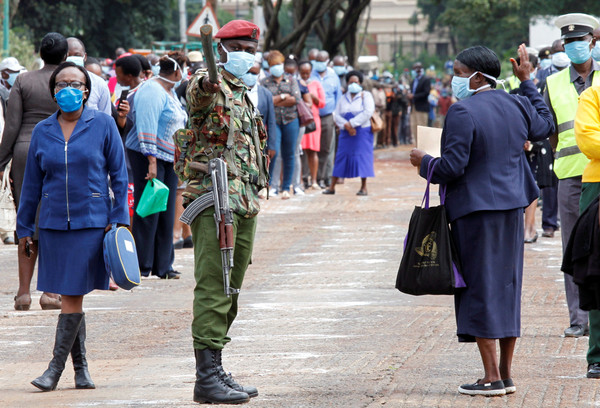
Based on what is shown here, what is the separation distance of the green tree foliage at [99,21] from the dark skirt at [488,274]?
1416 inches

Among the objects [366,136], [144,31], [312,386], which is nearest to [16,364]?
[312,386]

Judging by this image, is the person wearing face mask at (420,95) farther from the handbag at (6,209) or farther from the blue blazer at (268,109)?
the handbag at (6,209)

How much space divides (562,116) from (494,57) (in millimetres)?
1818

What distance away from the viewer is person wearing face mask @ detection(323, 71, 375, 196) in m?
19.5

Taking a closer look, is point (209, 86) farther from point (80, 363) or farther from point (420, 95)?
point (420, 95)

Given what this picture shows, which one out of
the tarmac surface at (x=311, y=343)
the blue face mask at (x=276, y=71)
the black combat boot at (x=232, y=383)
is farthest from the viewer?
the blue face mask at (x=276, y=71)

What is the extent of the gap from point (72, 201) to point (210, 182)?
3.37 feet

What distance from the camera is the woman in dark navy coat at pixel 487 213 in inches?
250

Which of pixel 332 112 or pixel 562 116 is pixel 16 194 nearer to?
pixel 562 116

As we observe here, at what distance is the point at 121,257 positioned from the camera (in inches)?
261

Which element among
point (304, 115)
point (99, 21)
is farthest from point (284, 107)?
point (99, 21)

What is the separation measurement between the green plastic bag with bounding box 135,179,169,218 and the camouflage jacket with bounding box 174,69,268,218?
4.48 meters

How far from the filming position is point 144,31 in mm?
48750

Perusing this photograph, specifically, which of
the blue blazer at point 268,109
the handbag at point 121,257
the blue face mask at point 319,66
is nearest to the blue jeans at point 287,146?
the blue blazer at point 268,109
